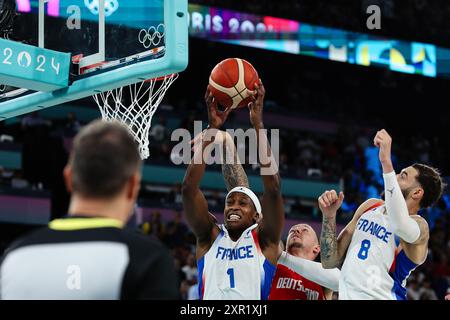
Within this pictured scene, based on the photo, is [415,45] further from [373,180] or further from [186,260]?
[186,260]

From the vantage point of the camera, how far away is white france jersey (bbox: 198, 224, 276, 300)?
4.32m

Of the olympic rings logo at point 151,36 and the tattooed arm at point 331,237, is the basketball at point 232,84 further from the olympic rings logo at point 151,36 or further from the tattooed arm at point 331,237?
the tattooed arm at point 331,237

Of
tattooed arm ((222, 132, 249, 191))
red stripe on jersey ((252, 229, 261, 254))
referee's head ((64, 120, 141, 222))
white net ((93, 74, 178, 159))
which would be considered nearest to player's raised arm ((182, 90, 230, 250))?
red stripe on jersey ((252, 229, 261, 254))

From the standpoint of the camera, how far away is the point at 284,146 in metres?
15.7

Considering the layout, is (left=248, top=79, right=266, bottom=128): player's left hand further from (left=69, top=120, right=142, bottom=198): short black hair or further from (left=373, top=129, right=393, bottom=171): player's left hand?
(left=69, top=120, right=142, bottom=198): short black hair

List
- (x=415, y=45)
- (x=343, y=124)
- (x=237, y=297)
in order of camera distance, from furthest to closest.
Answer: (x=343, y=124) < (x=415, y=45) < (x=237, y=297)

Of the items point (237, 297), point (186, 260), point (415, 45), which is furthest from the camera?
point (415, 45)

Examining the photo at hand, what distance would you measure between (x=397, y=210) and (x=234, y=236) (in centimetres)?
93

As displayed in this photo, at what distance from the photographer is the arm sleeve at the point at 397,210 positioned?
4133mm

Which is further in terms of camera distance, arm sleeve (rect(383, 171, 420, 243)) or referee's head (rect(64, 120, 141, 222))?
arm sleeve (rect(383, 171, 420, 243))

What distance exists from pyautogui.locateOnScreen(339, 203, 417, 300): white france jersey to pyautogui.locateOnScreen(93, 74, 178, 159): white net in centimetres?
152

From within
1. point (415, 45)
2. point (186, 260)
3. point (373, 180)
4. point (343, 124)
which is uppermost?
point (415, 45)
